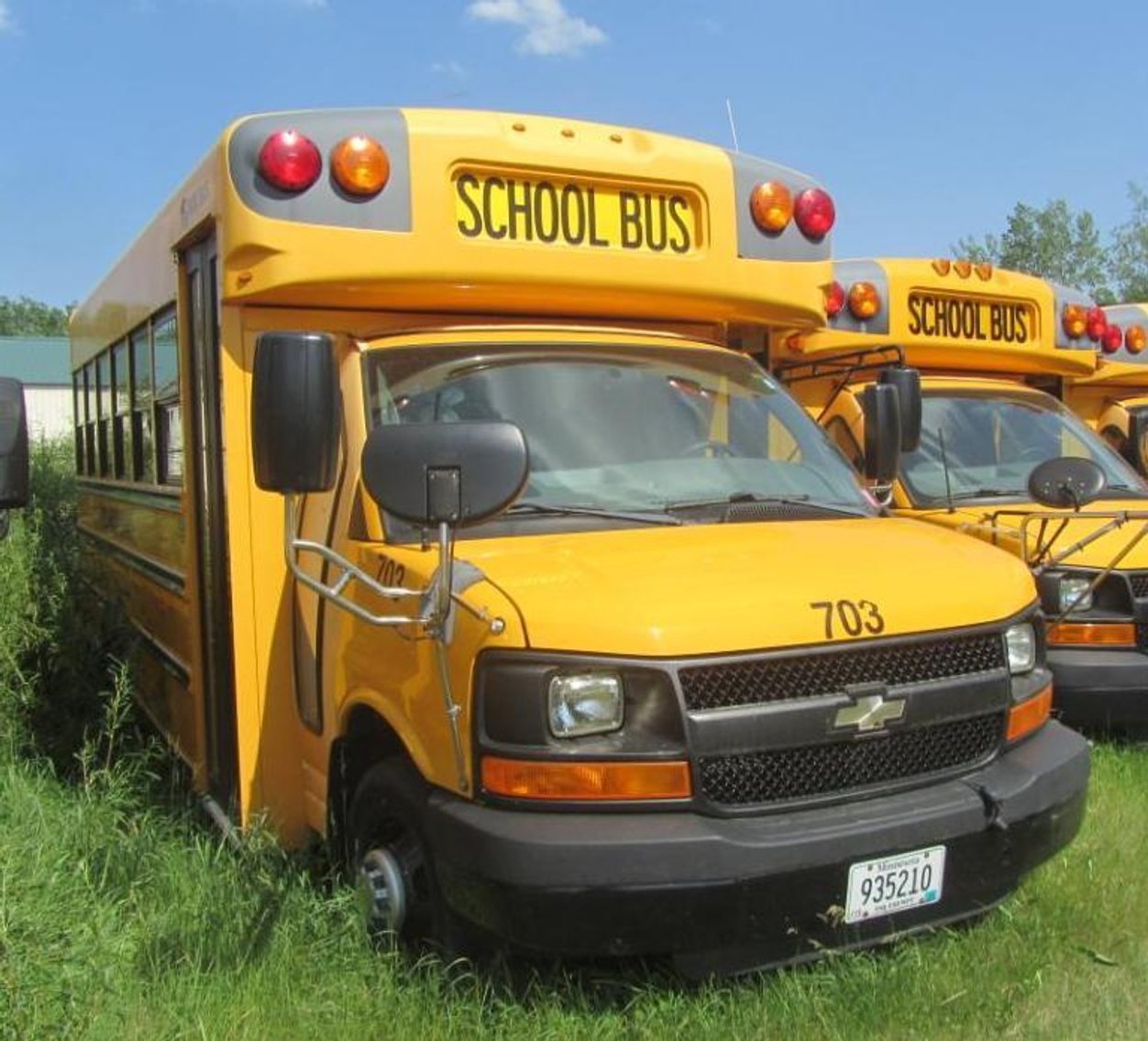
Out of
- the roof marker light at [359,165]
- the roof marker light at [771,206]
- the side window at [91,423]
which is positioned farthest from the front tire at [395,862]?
the side window at [91,423]

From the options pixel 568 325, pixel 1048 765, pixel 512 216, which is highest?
pixel 512 216

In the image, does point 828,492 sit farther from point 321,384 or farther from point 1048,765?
point 321,384

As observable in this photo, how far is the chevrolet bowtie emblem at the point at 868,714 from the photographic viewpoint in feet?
9.98

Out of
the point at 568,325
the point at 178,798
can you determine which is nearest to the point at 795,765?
the point at 568,325

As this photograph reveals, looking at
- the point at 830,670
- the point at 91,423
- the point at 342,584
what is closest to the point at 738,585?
the point at 830,670

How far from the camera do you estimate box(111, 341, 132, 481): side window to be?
631 cm

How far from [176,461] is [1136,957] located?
3958 millimetres

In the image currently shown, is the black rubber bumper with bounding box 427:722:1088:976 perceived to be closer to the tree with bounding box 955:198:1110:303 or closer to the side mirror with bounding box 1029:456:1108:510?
the side mirror with bounding box 1029:456:1108:510

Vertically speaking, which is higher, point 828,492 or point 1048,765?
point 828,492

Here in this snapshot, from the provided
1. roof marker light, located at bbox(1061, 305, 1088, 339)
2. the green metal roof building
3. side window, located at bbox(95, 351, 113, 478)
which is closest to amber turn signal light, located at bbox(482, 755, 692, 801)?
side window, located at bbox(95, 351, 113, 478)

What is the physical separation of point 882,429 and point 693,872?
2.50 metres

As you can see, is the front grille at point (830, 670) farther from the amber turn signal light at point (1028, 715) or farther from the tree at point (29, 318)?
the tree at point (29, 318)

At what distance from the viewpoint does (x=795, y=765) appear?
9.91 feet

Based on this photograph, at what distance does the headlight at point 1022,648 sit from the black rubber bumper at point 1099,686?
1.83 m
